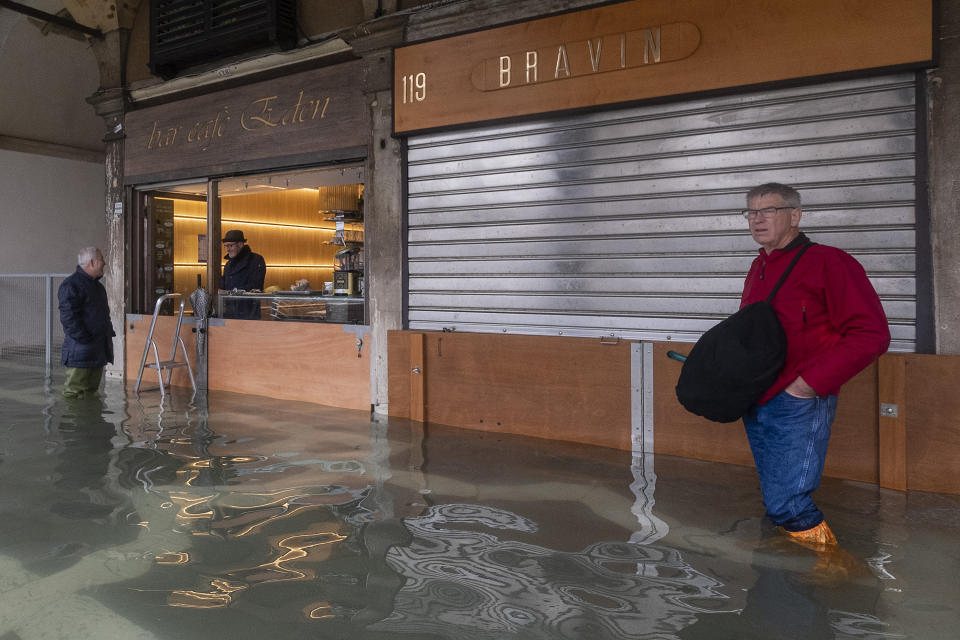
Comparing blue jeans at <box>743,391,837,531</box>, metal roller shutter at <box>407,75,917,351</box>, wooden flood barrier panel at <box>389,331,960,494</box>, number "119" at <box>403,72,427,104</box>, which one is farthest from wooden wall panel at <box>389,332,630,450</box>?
number "119" at <box>403,72,427,104</box>

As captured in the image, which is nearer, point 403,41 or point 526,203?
point 526,203

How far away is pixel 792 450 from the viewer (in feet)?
11.0

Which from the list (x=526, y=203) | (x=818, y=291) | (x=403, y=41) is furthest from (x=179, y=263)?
(x=818, y=291)

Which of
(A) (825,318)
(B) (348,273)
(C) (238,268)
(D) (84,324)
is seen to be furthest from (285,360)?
(A) (825,318)

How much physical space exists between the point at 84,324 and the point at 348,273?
115 inches

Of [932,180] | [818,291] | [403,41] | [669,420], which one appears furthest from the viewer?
[403,41]

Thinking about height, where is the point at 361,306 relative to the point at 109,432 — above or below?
above

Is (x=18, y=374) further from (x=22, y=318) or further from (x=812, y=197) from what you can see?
(x=812, y=197)

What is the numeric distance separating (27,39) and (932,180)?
1223cm

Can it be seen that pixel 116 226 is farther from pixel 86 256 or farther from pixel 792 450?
pixel 792 450

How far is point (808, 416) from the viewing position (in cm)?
331

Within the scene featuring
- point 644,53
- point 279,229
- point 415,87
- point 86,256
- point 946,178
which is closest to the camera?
point 946,178

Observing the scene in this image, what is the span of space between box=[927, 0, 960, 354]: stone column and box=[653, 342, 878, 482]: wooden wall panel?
567 millimetres

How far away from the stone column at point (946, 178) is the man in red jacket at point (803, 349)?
5.96ft
